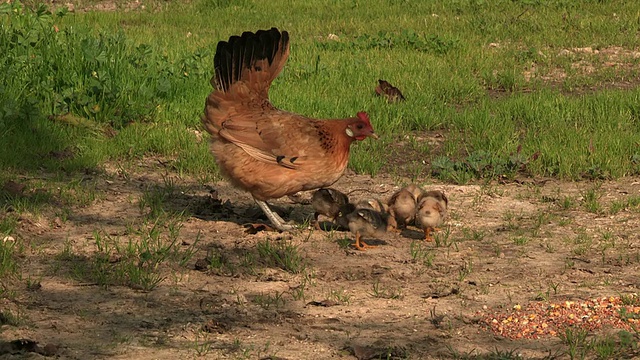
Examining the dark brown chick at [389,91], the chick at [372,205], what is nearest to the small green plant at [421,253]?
the chick at [372,205]

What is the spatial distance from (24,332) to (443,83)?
7.45 meters

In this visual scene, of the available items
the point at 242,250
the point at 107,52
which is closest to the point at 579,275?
the point at 242,250

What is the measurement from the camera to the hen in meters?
7.27

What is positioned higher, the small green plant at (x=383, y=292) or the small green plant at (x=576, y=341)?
the small green plant at (x=576, y=341)

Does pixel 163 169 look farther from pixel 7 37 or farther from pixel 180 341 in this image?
pixel 180 341

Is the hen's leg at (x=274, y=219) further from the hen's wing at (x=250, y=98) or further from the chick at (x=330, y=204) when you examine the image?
the hen's wing at (x=250, y=98)

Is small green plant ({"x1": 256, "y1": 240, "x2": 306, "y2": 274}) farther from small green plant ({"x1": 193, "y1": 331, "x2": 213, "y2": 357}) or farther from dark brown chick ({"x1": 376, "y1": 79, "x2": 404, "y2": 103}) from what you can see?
dark brown chick ({"x1": 376, "y1": 79, "x2": 404, "y2": 103})

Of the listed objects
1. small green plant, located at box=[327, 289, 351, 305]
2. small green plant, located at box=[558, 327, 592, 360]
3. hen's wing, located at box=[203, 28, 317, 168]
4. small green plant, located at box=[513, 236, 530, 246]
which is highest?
hen's wing, located at box=[203, 28, 317, 168]

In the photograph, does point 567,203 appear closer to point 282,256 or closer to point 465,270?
point 465,270

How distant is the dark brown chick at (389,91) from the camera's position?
10.9 metres

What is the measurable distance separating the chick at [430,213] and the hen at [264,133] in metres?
0.70

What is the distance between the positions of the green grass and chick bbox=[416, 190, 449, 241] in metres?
1.54

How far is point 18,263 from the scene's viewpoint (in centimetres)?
636

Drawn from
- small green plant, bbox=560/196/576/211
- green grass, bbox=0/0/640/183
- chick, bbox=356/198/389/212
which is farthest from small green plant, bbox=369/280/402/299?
green grass, bbox=0/0/640/183
